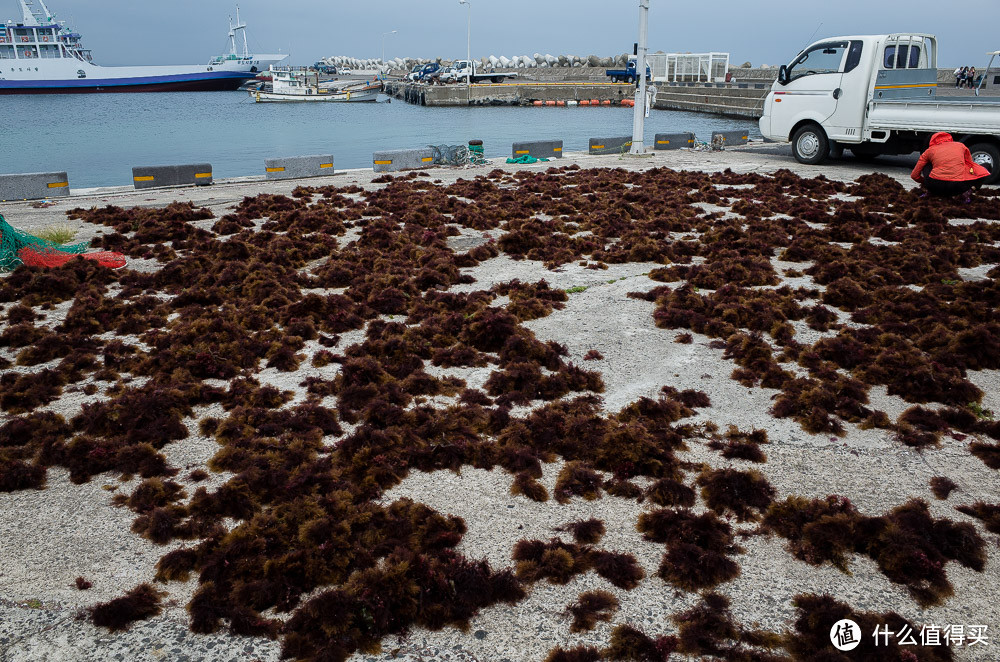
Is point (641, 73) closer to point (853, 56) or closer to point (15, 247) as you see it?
point (853, 56)

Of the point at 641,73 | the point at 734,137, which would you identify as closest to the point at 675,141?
the point at 734,137

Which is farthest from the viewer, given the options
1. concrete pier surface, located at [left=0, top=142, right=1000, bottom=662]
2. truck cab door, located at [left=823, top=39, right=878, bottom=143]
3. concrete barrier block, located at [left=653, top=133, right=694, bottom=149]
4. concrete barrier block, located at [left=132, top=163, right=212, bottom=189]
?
concrete barrier block, located at [left=653, top=133, right=694, bottom=149]

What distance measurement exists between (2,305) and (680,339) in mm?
7619

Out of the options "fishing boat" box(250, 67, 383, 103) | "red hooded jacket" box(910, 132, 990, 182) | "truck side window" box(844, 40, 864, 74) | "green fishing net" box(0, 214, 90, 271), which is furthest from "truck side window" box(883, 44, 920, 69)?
"fishing boat" box(250, 67, 383, 103)

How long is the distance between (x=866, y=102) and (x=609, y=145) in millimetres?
8570

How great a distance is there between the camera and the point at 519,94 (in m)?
80.2

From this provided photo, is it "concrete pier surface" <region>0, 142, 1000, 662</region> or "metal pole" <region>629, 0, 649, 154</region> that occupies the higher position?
"metal pole" <region>629, 0, 649, 154</region>

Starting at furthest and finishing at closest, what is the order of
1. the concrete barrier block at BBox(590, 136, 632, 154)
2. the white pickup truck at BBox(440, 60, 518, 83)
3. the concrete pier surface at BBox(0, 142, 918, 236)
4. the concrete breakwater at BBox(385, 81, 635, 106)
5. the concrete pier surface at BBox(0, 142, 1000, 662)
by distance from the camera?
the white pickup truck at BBox(440, 60, 518, 83), the concrete breakwater at BBox(385, 81, 635, 106), the concrete barrier block at BBox(590, 136, 632, 154), the concrete pier surface at BBox(0, 142, 918, 236), the concrete pier surface at BBox(0, 142, 1000, 662)

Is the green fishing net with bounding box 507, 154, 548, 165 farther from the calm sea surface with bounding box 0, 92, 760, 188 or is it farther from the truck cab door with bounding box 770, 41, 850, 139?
the calm sea surface with bounding box 0, 92, 760, 188

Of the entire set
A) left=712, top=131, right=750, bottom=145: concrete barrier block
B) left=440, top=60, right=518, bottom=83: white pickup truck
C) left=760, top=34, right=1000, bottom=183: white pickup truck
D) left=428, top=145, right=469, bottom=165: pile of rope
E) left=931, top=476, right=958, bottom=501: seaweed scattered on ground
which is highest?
left=440, top=60, right=518, bottom=83: white pickup truck

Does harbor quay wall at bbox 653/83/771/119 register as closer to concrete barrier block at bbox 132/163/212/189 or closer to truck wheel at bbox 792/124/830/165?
truck wheel at bbox 792/124/830/165

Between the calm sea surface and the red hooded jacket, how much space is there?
1892cm

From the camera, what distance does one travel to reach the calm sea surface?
32094 millimetres

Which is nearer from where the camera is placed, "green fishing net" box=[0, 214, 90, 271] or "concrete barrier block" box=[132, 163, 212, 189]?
"green fishing net" box=[0, 214, 90, 271]
